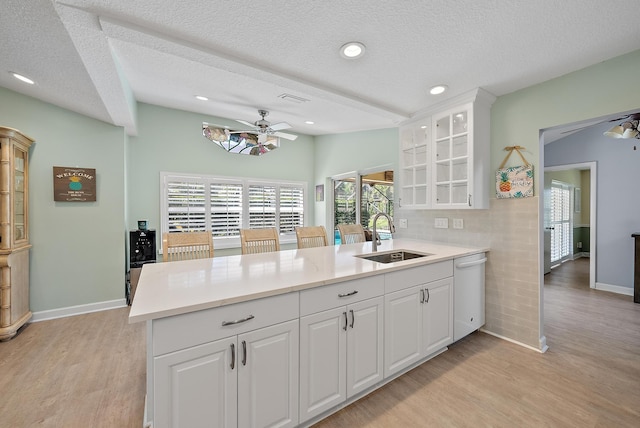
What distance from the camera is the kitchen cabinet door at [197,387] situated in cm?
114

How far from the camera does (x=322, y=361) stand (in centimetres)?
158

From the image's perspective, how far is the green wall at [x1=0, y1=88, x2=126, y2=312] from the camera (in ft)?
10.5

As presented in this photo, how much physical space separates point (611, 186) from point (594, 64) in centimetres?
338

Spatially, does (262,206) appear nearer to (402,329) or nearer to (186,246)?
(186,246)

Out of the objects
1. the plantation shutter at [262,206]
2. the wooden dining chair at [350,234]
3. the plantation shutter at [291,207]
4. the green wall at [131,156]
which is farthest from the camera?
the plantation shutter at [291,207]

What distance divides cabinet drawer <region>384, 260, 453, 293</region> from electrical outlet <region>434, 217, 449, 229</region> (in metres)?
0.88

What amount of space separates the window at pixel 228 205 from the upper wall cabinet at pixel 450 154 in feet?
8.72

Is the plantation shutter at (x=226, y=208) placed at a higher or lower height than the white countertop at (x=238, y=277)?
higher

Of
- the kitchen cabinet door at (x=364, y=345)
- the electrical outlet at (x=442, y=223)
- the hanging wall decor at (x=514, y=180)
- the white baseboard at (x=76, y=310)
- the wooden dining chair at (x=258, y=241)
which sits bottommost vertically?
the white baseboard at (x=76, y=310)

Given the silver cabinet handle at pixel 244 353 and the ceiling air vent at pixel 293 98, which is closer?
the silver cabinet handle at pixel 244 353

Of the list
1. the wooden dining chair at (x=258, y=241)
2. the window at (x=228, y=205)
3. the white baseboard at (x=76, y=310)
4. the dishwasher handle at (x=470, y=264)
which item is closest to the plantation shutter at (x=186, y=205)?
the window at (x=228, y=205)

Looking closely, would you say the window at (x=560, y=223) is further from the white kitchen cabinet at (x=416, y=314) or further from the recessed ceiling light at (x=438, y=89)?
the white kitchen cabinet at (x=416, y=314)

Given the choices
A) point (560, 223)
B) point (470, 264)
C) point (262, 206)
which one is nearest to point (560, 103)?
point (470, 264)

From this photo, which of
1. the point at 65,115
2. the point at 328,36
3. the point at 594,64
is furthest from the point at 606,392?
the point at 65,115
